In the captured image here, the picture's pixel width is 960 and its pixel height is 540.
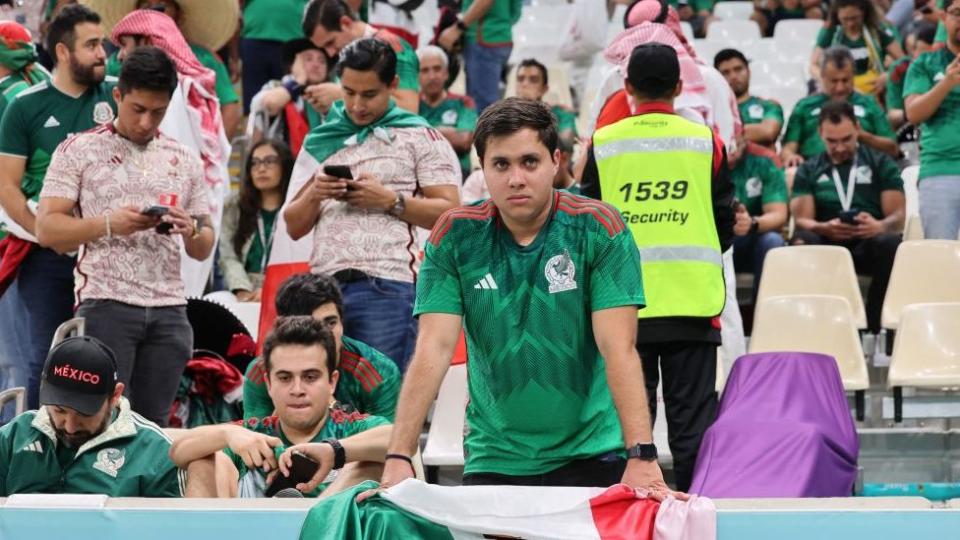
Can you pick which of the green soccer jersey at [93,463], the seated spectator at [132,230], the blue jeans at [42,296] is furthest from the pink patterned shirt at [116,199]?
the green soccer jersey at [93,463]

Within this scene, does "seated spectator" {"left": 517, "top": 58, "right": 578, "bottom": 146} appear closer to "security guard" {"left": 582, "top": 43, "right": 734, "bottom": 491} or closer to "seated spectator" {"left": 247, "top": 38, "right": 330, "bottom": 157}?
"seated spectator" {"left": 247, "top": 38, "right": 330, "bottom": 157}

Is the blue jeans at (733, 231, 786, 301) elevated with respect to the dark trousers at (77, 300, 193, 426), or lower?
elevated

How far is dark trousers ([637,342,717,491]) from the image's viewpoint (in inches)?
250

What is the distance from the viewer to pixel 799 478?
631 centimetres

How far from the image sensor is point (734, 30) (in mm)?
14625

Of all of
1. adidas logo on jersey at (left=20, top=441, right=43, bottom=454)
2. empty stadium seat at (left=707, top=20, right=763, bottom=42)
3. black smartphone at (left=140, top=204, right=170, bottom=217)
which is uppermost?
empty stadium seat at (left=707, top=20, right=763, bottom=42)

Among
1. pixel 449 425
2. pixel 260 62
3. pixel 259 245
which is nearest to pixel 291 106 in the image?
pixel 259 245

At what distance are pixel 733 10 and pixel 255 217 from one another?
25.7 ft

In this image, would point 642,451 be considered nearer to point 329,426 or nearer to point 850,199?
point 329,426

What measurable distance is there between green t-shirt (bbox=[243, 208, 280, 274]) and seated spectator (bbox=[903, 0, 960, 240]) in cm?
340

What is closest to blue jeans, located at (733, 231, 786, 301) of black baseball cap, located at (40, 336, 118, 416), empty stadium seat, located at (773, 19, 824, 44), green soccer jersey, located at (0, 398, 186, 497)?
green soccer jersey, located at (0, 398, 186, 497)

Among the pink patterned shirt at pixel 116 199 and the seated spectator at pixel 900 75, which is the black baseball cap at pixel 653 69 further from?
the seated spectator at pixel 900 75

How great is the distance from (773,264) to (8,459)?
14.6 ft

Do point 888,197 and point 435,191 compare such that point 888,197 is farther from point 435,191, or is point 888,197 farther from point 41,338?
point 41,338
